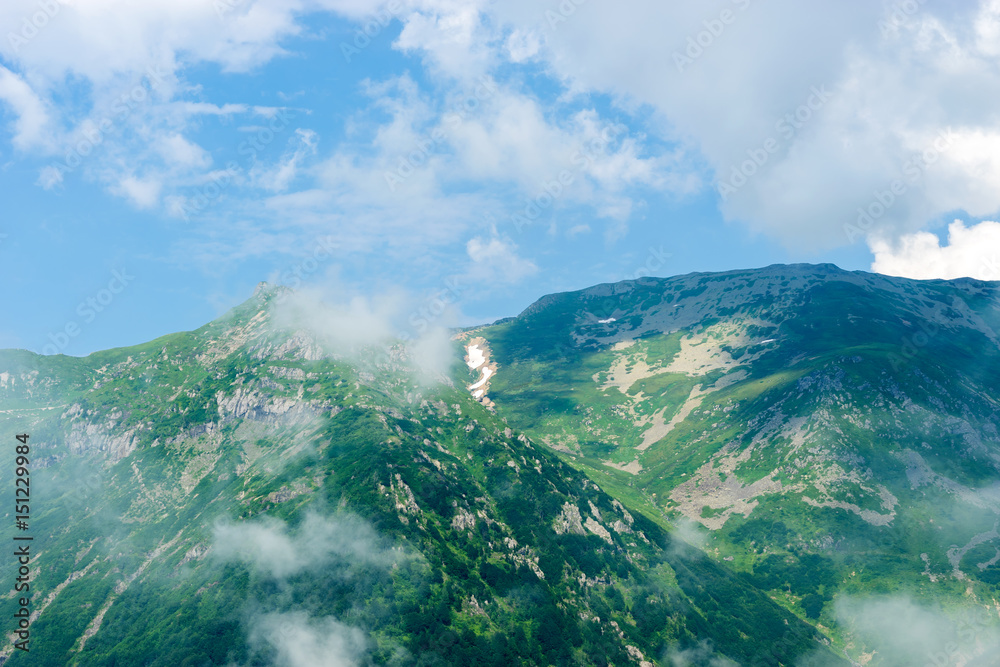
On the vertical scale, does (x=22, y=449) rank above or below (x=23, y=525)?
above
